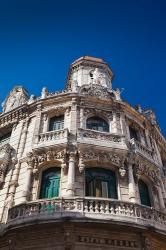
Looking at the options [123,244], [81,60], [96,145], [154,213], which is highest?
[81,60]

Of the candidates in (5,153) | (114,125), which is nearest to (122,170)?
(114,125)

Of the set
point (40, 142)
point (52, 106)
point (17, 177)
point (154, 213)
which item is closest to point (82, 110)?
point (52, 106)

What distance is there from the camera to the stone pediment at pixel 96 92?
18.7 metres

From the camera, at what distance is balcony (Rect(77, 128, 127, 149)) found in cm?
1575

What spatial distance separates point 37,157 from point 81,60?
11.3m

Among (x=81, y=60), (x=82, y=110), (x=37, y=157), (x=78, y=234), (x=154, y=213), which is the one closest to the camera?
(x=78, y=234)

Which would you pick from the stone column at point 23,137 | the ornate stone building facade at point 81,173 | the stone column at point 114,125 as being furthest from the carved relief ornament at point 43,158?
the stone column at point 114,125

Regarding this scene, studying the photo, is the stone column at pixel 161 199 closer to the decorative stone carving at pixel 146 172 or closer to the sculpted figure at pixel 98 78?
the decorative stone carving at pixel 146 172

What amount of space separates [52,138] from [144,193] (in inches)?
235

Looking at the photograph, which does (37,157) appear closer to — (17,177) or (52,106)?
(17,177)

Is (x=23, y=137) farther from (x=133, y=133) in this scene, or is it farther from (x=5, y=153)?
(x=133, y=133)

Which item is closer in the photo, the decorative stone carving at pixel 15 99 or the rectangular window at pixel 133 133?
the rectangular window at pixel 133 133

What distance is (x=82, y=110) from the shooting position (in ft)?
58.6

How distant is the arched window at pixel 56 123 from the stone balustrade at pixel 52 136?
1.26 meters
